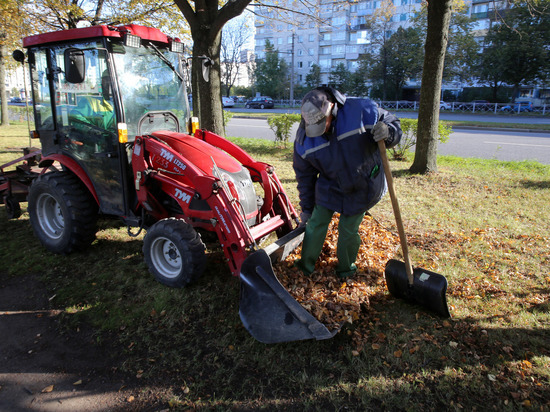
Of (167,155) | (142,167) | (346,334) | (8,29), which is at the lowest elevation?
(346,334)

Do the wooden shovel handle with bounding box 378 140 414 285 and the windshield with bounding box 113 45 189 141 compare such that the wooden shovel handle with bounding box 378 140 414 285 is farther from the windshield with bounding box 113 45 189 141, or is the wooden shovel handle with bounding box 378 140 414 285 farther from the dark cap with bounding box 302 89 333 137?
the windshield with bounding box 113 45 189 141

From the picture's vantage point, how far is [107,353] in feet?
10.6

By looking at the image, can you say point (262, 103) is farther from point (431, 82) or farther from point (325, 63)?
point (431, 82)

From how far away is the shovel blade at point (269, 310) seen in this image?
2869mm

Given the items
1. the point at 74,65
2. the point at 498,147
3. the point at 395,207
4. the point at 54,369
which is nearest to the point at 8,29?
the point at 74,65

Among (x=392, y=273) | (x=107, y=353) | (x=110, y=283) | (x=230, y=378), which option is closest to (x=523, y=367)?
(x=392, y=273)

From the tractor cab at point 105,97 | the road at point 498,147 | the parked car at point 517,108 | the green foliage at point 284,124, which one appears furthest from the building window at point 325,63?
the tractor cab at point 105,97

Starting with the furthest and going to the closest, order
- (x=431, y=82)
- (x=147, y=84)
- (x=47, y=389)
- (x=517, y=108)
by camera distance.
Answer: (x=517, y=108) < (x=431, y=82) < (x=147, y=84) < (x=47, y=389)

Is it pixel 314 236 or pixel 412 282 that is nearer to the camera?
pixel 412 282

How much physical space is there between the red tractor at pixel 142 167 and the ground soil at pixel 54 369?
3.11 feet

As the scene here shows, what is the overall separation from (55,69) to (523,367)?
5627mm

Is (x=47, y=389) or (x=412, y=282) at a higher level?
(x=412, y=282)

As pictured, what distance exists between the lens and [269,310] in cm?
309

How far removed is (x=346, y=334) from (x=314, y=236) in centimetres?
95
